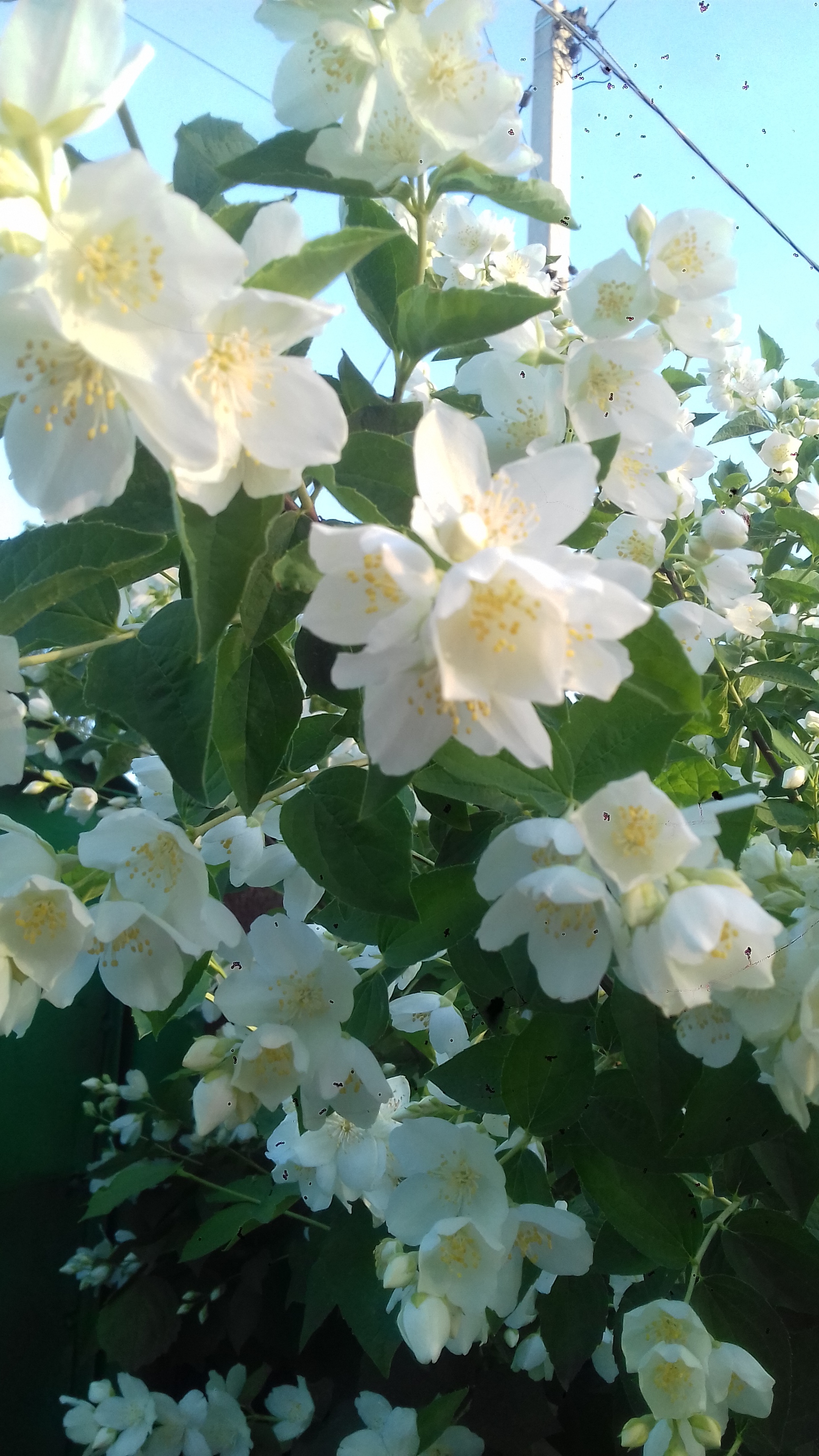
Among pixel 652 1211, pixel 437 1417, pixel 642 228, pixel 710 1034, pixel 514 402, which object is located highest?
pixel 642 228

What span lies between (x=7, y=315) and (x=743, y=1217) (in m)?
0.93

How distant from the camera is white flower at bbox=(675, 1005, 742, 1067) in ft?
2.10

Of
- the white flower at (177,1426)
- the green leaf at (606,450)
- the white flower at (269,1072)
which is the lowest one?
the white flower at (177,1426)

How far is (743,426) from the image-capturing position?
1.87m

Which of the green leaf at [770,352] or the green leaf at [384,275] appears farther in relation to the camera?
the green leaf at [770,352]

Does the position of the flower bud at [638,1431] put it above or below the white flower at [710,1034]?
below

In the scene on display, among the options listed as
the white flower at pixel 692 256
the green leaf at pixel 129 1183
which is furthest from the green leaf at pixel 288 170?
the green leaf at pixel 129 1183

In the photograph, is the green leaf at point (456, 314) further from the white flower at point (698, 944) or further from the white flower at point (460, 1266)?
the white flower at point (460, 1266)

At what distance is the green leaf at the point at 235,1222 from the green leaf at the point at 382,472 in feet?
4.41

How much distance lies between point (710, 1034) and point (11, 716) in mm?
521

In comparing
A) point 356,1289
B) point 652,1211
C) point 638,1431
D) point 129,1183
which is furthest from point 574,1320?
point 129,1183

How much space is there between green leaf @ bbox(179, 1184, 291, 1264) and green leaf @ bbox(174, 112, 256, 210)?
57.6 inches

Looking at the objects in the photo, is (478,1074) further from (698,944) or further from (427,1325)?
(698,944)

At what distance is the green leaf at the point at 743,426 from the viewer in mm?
1872
